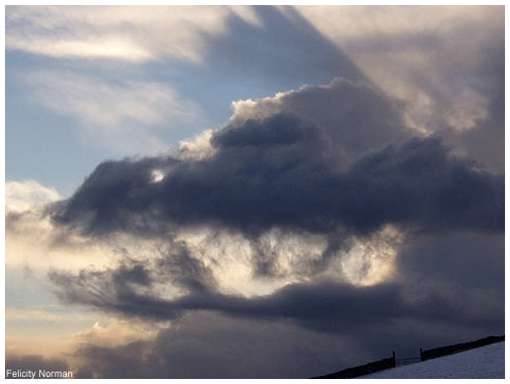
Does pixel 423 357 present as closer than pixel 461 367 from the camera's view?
No

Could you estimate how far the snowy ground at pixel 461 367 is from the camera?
42.5m

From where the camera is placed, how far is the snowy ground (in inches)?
1674

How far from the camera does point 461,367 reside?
145ft

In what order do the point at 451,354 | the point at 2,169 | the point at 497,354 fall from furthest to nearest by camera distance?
the point at 451,354 < the point at 497,354 < the point at 2,169

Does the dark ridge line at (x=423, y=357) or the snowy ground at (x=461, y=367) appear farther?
the dark ridge line at (x=423, y=357)

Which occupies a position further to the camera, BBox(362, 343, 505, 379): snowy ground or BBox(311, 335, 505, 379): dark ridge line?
BBox(311, 335, 505, 379): dark ridge line
